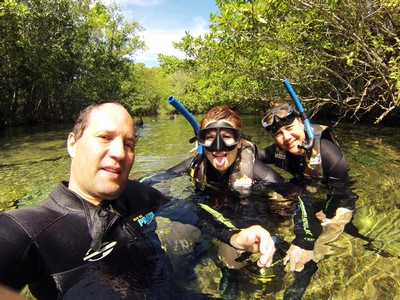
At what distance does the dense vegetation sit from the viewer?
5344mm

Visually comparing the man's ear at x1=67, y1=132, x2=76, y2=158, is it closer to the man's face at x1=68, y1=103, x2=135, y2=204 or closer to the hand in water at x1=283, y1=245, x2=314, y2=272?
the man's face at x1=68, y1=103, x2=135, y2=204

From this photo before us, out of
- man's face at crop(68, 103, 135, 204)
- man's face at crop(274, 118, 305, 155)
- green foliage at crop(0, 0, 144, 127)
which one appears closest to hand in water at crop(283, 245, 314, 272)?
man's face at crop(68, 103, 135, 204)

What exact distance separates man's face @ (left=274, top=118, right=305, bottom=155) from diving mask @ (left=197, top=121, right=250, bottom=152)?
2.55ft

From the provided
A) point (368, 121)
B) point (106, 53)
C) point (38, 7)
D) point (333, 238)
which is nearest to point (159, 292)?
point (333, 238)

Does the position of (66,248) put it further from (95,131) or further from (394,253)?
(394,253)

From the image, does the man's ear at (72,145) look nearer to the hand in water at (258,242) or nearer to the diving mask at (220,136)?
the hand in water at (258,242)

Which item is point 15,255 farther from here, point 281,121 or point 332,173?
point 332,173

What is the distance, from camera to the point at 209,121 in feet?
10.4

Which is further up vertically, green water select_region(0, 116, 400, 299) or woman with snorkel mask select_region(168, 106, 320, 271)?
woman with snorkel mask select_region(168, 106, 320, 271)

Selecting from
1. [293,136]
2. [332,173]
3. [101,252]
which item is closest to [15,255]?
[101,252]

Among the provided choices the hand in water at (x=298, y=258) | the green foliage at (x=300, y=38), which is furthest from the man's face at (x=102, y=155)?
the green foliage at (x=300, y=38)

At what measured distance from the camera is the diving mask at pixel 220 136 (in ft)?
9.75

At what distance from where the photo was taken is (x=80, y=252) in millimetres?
1619

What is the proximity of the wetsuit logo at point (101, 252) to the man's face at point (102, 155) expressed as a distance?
0.86ft
